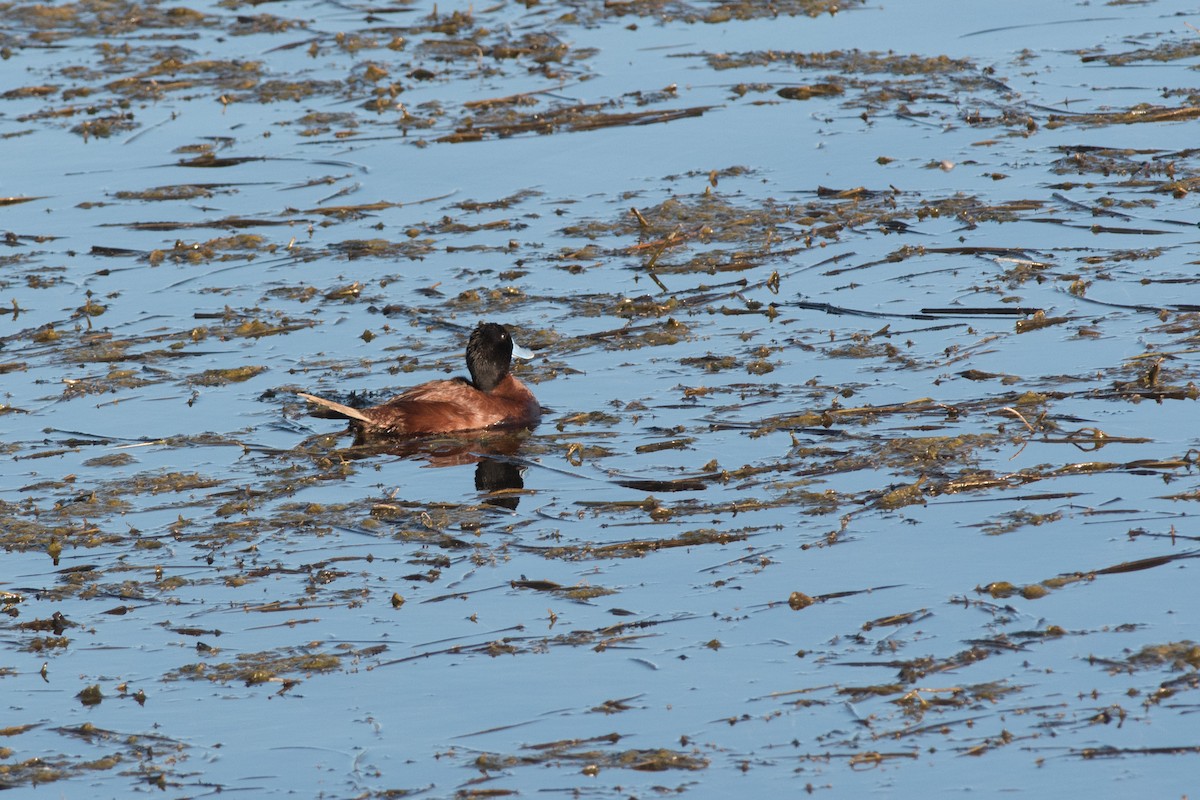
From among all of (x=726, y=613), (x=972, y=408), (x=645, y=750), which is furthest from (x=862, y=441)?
(x=645, y=750)

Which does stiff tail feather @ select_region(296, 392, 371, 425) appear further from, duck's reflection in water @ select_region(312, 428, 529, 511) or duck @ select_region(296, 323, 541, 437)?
duck's reflection in water @ select_region(312, 428, 529, 511)

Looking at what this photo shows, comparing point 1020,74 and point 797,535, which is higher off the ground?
point 1020,74

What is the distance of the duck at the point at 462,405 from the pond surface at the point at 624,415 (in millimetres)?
192

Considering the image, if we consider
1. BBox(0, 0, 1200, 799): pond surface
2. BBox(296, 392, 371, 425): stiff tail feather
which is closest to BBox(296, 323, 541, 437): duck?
BBox(296, 392, 371, 425): stiff tail feather

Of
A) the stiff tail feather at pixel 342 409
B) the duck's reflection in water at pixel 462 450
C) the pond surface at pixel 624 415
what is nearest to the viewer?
the pond surface at pixel 624 415

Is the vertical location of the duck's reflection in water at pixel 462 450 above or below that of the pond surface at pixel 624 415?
below

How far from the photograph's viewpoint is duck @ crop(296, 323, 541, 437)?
33.1 ft

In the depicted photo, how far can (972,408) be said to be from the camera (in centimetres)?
921

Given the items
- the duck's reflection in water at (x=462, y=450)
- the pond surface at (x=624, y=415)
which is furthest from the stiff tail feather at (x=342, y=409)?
the pond surface at (x=624, y=415)

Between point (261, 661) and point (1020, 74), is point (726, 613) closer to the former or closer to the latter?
point (261, 661)

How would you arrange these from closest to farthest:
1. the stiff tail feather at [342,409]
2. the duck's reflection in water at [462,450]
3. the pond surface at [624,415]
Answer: the pond surface at [624,415] < the duck's reflection in water at [462,450] < the stiff tail feather at [342,409]

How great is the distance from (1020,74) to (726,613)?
10.3 meters

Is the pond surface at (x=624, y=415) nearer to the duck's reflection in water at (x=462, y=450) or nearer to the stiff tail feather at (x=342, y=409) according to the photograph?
the duck's reflection in water at (x=462, y=450)

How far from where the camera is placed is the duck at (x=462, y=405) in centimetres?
1009
